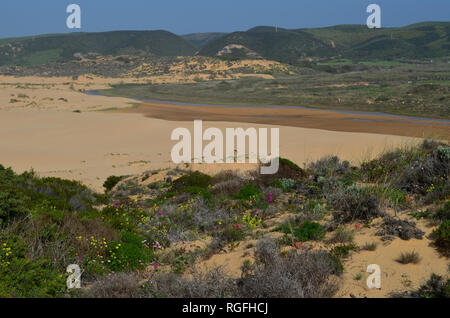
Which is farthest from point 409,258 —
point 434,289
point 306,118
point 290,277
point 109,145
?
point 306,118

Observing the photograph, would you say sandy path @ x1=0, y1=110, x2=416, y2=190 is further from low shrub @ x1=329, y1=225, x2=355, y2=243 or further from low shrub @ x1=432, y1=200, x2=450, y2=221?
low shrub @ x1=329, y1=225, x2=355, y2=243

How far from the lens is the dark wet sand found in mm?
24266

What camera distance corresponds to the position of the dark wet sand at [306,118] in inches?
955

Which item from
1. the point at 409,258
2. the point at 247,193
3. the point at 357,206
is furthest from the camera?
the point at 247,193

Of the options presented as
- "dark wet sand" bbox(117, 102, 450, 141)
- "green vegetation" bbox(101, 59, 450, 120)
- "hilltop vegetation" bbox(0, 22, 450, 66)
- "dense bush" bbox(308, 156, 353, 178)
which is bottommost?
"dense bush" bbox(308, 156, 353, 178)

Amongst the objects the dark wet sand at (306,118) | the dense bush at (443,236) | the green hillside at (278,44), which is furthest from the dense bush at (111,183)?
the green hillside at (278,44)

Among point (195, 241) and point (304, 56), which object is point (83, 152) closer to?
point (195, 241)

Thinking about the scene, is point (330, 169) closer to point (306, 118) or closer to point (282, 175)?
point (282, 175)

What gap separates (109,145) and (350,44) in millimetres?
169548

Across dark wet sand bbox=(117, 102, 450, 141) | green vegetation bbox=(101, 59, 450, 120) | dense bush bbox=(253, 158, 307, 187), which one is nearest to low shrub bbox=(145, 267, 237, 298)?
dense bush bbox=(253, 158, 307, 187)

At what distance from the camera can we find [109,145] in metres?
21.6

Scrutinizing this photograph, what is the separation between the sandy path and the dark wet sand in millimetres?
3070

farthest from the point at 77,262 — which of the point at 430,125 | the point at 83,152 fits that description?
the point at 430,125
